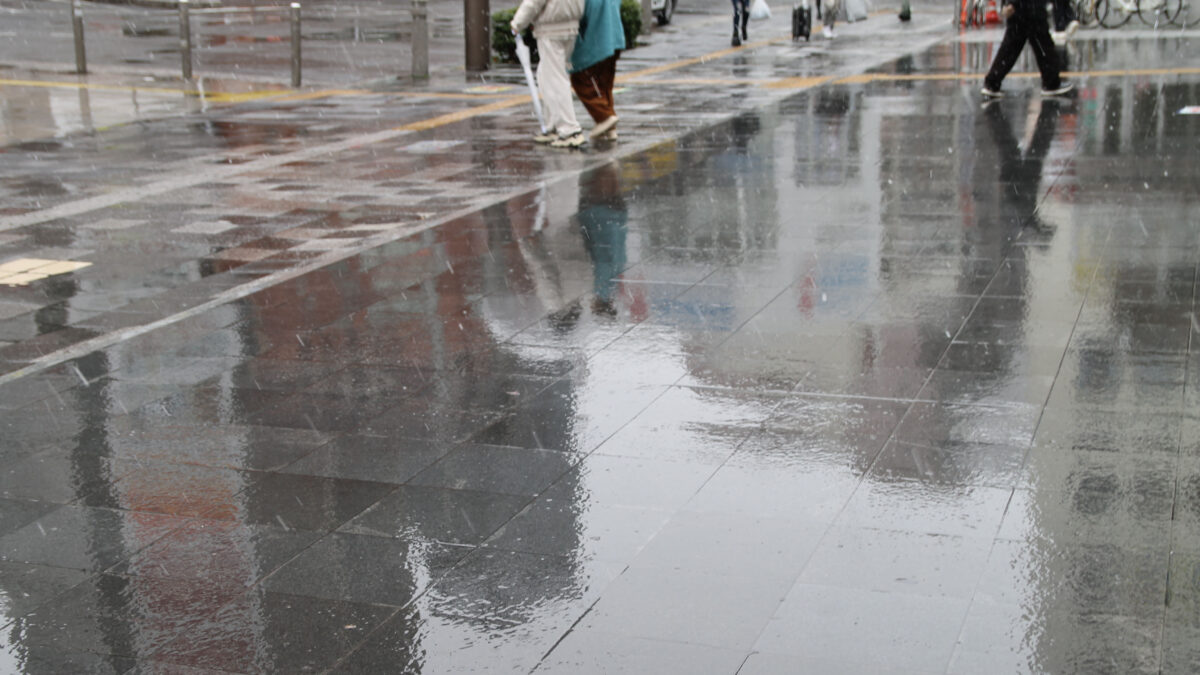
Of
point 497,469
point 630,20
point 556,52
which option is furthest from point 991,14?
point 497,469

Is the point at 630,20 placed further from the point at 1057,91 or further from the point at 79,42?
the point at 1057,91

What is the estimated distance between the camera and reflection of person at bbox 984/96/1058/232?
28.3 feet

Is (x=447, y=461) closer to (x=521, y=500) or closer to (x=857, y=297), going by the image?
(x=521, y=500)

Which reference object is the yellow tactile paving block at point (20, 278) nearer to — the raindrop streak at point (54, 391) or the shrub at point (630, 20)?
the raindrop streak at point (54, 391)

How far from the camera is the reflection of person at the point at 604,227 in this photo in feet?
24.0

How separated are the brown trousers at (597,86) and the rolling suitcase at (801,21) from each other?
12017 millimetres

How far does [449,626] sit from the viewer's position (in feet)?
12.0

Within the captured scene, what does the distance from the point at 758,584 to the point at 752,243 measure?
4555 millimetres

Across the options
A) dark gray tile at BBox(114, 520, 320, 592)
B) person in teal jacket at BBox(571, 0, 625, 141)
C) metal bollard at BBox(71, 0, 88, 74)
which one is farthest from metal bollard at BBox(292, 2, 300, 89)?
dark gray tile at BBox(114, 520, 320, 592)

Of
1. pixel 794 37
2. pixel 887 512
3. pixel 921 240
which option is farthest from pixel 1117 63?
pixel 887 512

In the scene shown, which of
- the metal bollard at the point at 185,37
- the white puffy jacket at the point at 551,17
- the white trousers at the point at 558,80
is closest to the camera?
the white puffy jacket at the point at 551,17

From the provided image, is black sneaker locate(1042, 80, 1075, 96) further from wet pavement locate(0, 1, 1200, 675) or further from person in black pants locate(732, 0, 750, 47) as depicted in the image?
person in black pants locate(732, 0, 750, 47)

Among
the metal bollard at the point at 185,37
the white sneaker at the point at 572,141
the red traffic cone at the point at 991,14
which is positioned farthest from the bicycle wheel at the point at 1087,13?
the metal bollard at the point at 185,37

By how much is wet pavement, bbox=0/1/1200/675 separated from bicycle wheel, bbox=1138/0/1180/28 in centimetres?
1389
